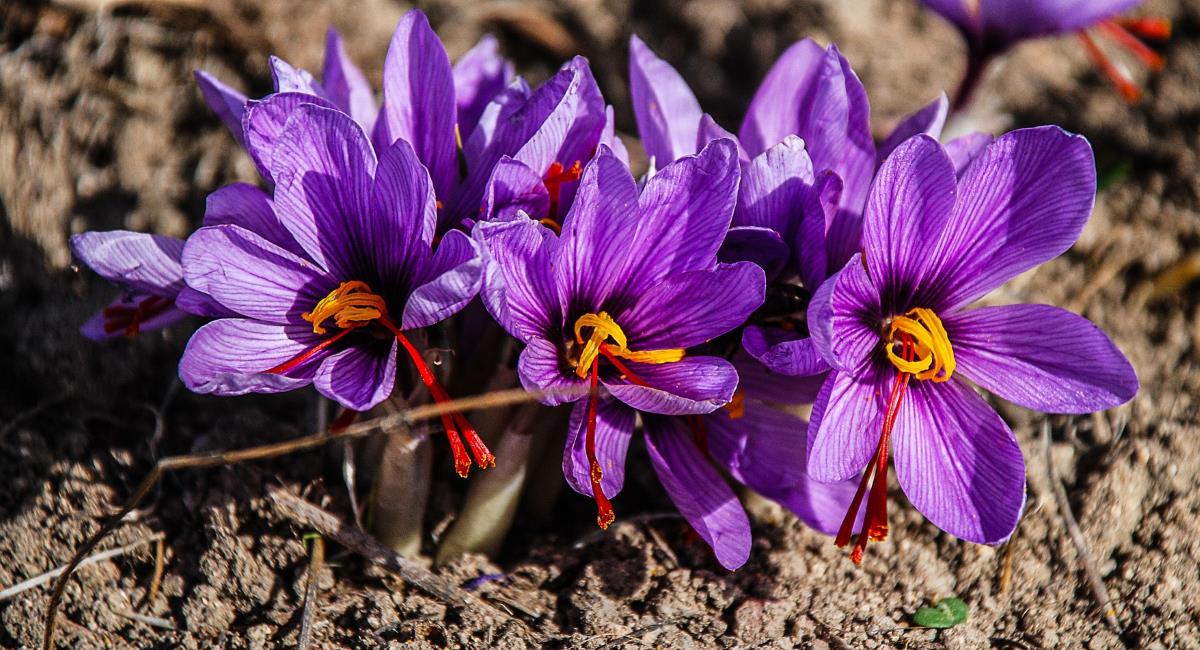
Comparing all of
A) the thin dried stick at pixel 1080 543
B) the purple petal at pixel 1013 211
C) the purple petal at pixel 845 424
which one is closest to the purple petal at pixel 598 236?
the purple petal at pixel 845 424

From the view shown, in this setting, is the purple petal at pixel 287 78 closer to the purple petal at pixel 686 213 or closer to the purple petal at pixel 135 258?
the purple petal at pixel 135 258

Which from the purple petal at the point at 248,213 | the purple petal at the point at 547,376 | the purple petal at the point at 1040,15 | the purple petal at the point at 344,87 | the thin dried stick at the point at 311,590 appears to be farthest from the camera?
the purple petal at the point at 1040,15

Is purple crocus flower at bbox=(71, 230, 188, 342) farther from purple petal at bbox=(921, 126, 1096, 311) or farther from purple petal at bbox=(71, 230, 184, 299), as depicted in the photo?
purple petal at bbox=(921, 126, 1096, 311)

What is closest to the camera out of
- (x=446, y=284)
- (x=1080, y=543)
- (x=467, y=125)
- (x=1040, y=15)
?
(x=446, y=284)

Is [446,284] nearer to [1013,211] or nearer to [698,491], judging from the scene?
[698,491]

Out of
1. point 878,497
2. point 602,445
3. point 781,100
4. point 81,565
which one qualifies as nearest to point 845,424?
point 878,497

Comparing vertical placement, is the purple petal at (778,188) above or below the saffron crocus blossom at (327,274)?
above
